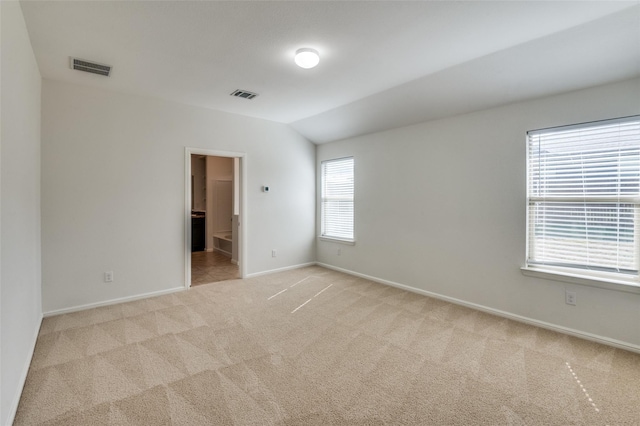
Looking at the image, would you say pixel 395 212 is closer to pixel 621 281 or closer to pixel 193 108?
pixel 621 281

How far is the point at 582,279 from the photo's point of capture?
2.77 meters

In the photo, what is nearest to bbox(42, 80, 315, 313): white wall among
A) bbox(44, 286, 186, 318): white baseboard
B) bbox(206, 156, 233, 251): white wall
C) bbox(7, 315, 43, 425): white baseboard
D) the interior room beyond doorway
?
bbox(44, 286, 186, 318): white baseboard

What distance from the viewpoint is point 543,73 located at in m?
2.71

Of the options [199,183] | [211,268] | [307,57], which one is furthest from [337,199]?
[199,183]

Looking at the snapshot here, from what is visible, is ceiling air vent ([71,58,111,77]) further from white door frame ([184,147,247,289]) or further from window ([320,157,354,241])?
window ([320,157,354,241])

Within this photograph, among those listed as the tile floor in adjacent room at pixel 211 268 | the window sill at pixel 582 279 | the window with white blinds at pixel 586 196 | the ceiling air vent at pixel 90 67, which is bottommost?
the tile floor in adjacent room at pixel 211 268

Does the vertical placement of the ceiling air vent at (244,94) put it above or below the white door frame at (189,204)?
above

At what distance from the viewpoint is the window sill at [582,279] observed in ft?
8.41

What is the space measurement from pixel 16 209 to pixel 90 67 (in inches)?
70.6

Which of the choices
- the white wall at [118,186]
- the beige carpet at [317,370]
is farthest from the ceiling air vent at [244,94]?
the beige carpet at [317,370]

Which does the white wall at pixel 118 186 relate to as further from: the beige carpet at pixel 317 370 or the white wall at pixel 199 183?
the white wall at pixel 199 183

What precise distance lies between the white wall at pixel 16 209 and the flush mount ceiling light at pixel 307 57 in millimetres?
1951

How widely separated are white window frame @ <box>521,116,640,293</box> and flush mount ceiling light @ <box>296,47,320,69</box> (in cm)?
243

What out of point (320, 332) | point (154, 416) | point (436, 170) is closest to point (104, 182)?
point (154, 416)
